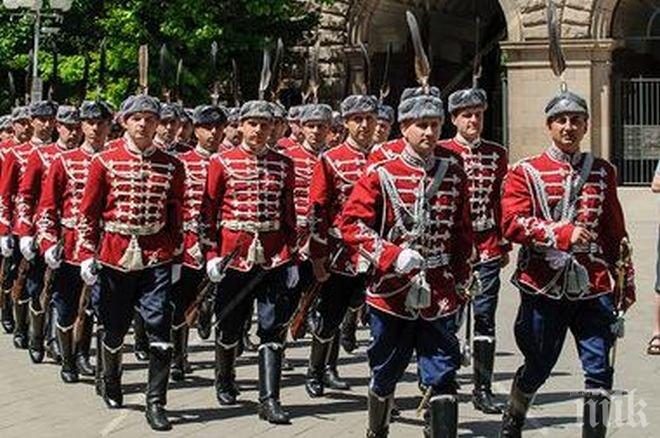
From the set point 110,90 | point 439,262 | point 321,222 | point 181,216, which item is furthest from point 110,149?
point 110,90

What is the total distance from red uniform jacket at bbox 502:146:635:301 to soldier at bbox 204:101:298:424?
85.7 inches

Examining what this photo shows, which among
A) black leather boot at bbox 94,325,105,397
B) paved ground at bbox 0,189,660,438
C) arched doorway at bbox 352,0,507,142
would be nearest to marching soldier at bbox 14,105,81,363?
paved ground at bbox 0,189,660,438

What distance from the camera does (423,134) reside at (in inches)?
288

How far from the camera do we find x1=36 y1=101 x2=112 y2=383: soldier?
33.6ft

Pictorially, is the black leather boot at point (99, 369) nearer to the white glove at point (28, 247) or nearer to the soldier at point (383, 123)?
the white glove at point (28, 247)

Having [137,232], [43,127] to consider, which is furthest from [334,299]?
[43,127]

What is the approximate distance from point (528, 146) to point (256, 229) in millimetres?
18363

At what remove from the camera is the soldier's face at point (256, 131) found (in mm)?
9211

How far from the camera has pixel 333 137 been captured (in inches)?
456

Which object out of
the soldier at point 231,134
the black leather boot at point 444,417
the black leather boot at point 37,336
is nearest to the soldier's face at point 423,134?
the black leather boot at point 444,417

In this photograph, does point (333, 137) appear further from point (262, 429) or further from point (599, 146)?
point (599, 146)

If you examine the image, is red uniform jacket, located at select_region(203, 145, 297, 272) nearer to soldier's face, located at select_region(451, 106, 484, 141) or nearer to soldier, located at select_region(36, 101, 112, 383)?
soldier's face, located at select_region(451, 106, 484, 141)

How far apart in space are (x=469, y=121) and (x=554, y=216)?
74.3 inches

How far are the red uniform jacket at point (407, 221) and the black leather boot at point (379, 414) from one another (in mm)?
475
